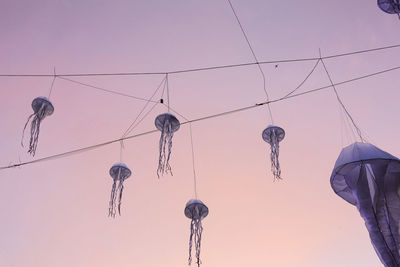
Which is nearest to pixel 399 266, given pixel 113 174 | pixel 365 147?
pixel 365 147

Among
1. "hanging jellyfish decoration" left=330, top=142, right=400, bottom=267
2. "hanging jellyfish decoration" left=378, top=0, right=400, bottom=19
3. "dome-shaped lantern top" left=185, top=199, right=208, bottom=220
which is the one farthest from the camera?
"dome-shaped lantern top" left=185, top=199, right=208, bottom=220

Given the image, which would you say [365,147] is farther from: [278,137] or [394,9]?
[394,9]

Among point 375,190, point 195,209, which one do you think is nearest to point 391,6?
point 375,190

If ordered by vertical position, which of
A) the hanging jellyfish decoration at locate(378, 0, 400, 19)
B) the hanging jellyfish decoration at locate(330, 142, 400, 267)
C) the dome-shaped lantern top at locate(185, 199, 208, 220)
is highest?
the hanging jellyfish decoration at locate(378, 0, 400, 19)

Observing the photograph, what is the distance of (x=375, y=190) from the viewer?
6.85m

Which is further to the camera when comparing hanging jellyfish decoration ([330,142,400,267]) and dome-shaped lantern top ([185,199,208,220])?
dome-shaped lantern top ([185,199,208,220])

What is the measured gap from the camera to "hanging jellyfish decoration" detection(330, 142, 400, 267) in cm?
614

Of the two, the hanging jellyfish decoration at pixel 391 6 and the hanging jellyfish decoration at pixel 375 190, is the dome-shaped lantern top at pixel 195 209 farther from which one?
the hanging jellyfish decoration at pixel 391 6

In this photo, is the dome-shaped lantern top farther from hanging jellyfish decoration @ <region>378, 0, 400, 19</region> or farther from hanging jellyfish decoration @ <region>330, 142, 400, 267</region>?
hanging jellyfish decoration @ <region>378, 0, 400, 19</region>

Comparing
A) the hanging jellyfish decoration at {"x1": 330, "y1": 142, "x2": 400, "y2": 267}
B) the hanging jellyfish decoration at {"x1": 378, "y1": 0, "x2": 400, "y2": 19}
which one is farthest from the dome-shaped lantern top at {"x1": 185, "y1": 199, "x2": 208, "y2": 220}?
the hanging jellyfish decoration at {"x1": 378, "y1": 0, "x2": 400, "y2": 19}

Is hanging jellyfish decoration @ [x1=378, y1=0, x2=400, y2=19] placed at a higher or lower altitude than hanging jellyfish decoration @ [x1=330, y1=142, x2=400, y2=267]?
higher

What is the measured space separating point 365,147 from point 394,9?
2.99 metres

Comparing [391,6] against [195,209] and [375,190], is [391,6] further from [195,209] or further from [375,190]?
[195,209]

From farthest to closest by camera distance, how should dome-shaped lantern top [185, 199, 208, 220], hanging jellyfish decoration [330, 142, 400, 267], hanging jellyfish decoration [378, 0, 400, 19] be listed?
dome-shaped lantern top [185, 199, 208, 220]
hanging jellyfish decoration [378, 0, 400, 19]
hanging jellyfish decoration [330, 142, 400, 267]
